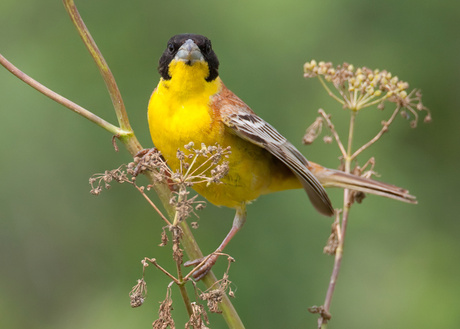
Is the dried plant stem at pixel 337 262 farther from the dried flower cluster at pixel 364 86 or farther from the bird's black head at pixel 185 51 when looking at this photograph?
the bird's black head at pixel 185 51

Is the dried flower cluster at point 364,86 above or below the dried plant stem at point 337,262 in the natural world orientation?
above

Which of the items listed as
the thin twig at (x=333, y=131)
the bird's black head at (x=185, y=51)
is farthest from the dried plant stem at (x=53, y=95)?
the bird's black head at (x=185, y=51)

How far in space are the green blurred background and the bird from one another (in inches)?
57.5

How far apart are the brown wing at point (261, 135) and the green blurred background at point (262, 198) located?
1.42 meters

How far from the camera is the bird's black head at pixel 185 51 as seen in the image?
3691 millimetres

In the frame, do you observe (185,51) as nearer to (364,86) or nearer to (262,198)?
(364,86)

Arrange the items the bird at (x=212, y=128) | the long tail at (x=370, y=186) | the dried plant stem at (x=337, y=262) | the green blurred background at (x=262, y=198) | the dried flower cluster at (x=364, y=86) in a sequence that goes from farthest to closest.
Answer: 1. the green blurred background at (x=262, y=198)
2. the bird at (x=212, y=128)
3. the long tail at (x=370, y=186)
4. the dried flower cluster at (x=364, y=86)
5. the dried plant stem at (x=337, y=262)

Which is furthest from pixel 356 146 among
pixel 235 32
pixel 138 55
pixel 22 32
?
pixel 22 32

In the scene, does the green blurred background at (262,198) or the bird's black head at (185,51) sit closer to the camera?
the bird's black head at (185,51)

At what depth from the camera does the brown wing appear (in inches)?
148

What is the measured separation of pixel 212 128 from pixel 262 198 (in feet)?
5.98

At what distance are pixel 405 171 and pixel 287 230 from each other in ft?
3.73

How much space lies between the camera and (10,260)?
6.37 metres

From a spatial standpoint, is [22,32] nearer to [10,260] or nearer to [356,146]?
[10,260]
